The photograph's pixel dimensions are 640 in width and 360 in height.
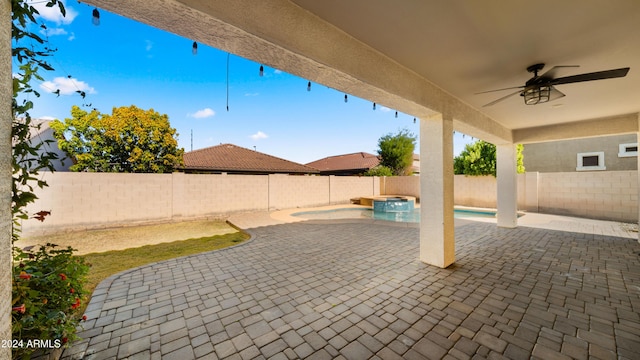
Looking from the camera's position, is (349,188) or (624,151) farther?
(349,188)

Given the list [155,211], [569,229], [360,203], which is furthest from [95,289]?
[360,203]

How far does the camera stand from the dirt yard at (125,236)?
18.7 feet

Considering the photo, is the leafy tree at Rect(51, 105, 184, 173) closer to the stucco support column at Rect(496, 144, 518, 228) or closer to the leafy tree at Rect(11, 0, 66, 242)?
the leafy tree at Rect(11, 0, 66, 242)

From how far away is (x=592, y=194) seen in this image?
334 inches

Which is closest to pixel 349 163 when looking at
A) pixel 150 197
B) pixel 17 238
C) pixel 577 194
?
pixel 577 194

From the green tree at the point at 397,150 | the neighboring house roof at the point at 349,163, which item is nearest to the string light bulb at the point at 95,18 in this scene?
the green tree at the point at 397,150

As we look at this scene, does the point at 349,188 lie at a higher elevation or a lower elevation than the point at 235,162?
lower

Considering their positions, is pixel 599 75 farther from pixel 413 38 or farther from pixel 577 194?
pixel 577 194

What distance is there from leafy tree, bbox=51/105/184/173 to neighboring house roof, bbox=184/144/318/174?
282cm

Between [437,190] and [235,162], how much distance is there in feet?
43.2

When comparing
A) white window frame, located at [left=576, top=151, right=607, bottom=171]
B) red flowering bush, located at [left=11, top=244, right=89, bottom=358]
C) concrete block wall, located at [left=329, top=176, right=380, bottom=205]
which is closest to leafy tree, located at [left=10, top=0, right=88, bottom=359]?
red flowering bush, located at [left=11, top=244, right=89, bottom=358]

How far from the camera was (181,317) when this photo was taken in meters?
2.61

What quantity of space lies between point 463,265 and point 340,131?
869 inches

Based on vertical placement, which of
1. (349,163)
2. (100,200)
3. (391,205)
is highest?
(349,163)
